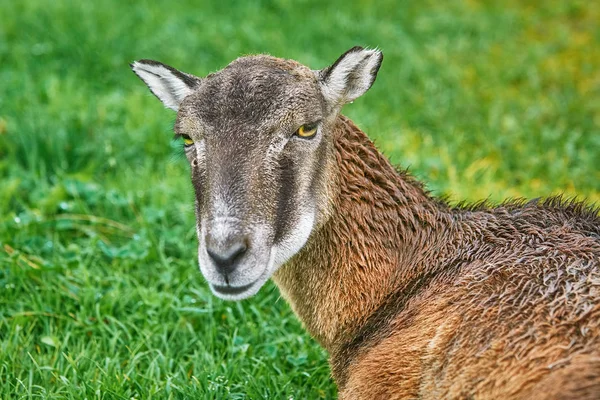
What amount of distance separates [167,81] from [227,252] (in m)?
1.46

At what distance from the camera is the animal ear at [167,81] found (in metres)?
4.91

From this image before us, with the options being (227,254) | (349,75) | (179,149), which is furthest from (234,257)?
(179,149)

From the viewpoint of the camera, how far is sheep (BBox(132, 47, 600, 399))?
3.95m

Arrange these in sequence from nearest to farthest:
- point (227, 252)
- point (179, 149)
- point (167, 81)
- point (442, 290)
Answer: point (227, 252)
point (442, 290)
point (167, 81)
point (179, 149)

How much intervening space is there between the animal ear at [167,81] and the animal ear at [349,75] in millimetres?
805

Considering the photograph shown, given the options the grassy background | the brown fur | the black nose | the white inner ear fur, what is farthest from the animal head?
the grassy background

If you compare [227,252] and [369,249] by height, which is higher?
[227,252]

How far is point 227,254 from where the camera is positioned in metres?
4.07

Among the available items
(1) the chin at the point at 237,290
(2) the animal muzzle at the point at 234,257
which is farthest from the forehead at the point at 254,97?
(1) the chin at the point at 237,290

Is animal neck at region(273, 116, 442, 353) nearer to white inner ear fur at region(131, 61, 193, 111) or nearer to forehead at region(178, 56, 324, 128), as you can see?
forehead at region(178, 56, 324, 128)

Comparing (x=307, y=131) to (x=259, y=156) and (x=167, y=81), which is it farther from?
(x=167, y=81)

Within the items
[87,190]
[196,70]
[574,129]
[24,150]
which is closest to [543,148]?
[574,129]

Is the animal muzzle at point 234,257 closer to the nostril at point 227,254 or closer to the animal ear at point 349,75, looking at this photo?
the nostril at point 227,254

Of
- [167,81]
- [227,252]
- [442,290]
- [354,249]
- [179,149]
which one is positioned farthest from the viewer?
[179,149]
